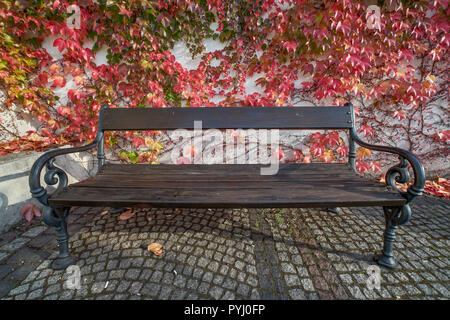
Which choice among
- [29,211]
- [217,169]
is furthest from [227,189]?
[29,211]

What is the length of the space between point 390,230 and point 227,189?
1.22 m

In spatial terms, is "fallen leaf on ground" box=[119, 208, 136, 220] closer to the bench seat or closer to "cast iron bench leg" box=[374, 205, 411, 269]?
the bench seat

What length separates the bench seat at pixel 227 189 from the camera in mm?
1289

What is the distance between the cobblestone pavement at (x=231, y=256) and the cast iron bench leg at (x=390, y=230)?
0.06 m

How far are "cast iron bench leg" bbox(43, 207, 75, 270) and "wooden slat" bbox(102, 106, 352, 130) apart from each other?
0.90 meters

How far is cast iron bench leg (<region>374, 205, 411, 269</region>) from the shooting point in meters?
1.38

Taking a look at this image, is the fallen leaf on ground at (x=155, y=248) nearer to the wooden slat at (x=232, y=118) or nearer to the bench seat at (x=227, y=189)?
the bench seat at (x=227, y=189)

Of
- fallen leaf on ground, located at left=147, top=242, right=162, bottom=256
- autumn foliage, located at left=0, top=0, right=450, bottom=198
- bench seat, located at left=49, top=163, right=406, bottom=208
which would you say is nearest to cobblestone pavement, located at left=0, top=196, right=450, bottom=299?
fallen leaf on ground, located at left=147, top=242, right=162, bottom=256

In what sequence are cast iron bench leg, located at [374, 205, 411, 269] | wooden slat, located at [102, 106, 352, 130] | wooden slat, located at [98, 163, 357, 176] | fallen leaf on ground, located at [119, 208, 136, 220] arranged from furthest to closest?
1. fallen leaf on ground, located at [119, 208, 136, 220]
2. wooden slat, located at [102, 106, 352, 130]
3. wooden slat, located at [98, 163, 357, 176]
4. cast iron bench leg, located at [374, 205, 411, 269]

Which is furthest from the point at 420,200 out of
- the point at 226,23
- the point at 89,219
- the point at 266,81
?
the point at 89,219

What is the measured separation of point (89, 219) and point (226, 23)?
2942mm

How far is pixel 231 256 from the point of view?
62.8 inches

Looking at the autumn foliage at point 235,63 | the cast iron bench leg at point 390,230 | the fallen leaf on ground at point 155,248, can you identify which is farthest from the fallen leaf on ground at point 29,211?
the cast iron bench leg at point 390,230
